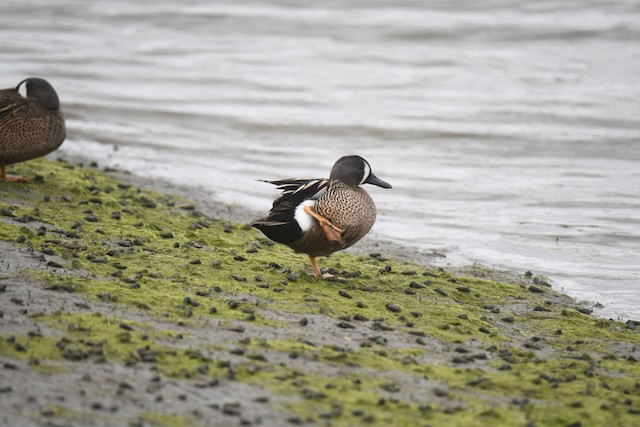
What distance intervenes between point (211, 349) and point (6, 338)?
1.24 m

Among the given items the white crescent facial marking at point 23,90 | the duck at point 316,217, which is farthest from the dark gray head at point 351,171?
the white crescent facial marking at point 23,90

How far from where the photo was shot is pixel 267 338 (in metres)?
6.22

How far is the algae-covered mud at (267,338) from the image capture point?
5.14 metres

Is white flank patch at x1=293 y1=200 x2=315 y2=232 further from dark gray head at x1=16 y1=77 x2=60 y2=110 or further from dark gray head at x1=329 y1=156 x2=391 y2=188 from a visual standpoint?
dark gray head at x1=16 y1=77 x2=60 y2=110

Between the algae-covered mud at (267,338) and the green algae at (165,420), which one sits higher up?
the algae-covered mud at (267,338)

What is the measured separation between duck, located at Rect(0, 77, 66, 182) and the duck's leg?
369cm

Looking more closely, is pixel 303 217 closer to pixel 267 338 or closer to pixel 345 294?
pixel 345 294

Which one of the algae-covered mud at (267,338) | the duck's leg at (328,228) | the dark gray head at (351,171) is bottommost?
the algae-covered mud at (267,338)

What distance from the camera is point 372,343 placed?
635 centimetres

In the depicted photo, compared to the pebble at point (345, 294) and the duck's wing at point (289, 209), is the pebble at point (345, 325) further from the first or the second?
the duck's wing at point (289, 209)

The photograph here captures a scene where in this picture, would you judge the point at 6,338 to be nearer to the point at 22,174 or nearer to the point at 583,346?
the point at 583,346

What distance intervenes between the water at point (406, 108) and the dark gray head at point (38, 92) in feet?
8.16

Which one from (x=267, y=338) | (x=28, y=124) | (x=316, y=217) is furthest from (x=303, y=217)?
(x=28, y=124)

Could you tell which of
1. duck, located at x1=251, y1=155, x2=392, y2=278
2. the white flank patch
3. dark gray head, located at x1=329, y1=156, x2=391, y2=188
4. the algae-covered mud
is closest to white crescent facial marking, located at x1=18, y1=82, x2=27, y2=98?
the algae-covered mud
